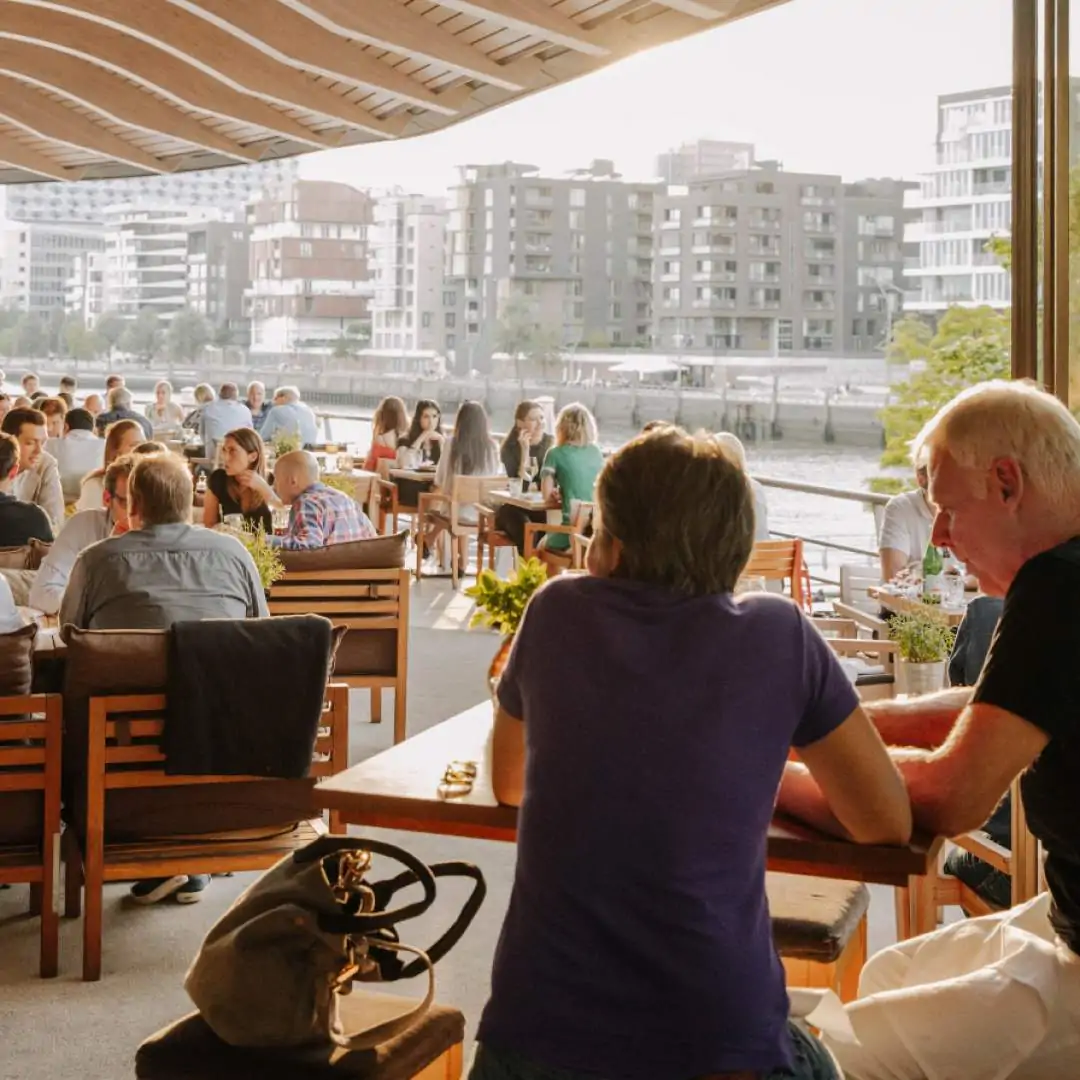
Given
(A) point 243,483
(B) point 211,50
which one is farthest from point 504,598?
(B) point 211,50

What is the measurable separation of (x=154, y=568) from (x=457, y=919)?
8.03ft

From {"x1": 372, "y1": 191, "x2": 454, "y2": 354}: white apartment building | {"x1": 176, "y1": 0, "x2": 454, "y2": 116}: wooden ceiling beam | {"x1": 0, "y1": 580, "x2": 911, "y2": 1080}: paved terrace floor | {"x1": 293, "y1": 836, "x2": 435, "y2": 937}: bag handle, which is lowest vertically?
{"x1": 0, "y1": 580, "x2": 911, "y2": 1080}: paved terrace floor

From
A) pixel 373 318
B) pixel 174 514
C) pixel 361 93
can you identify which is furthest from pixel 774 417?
pixel 174 514

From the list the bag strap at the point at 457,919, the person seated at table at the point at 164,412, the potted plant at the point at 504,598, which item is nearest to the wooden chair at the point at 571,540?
the potted plant at the point at 504,598

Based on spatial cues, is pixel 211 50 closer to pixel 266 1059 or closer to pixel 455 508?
pixel 455 508

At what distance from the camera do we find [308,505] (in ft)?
22.0

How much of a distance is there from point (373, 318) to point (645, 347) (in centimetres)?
945

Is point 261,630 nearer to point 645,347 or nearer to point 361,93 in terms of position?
point 361,93

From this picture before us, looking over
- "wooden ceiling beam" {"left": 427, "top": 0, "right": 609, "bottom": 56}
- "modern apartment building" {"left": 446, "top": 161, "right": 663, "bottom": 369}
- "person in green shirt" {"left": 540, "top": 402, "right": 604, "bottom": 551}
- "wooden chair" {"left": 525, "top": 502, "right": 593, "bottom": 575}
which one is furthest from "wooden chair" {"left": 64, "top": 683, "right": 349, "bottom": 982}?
"modern apartment building" {"left": 446, "top": 161, "right": 663, "bottom": 369}

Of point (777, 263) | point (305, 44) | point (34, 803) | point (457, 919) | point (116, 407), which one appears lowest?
point (34, 803)

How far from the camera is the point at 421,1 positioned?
9930 millimetres

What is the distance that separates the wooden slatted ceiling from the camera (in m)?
9.47

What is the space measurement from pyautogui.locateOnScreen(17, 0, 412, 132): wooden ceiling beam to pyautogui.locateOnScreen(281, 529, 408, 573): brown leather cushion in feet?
20.0

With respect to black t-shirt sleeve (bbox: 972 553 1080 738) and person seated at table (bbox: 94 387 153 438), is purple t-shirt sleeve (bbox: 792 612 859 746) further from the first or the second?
person seated at table (bbox: 94 387 153 438)
